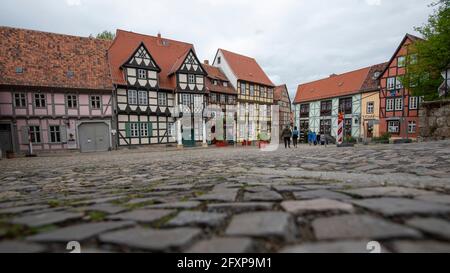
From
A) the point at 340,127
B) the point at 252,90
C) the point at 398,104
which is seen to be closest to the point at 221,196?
the point at 340,127

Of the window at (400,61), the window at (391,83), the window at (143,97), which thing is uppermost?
the window at (400,61)

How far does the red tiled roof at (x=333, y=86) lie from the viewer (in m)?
29.7

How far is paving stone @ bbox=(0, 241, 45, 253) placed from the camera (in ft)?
3.35

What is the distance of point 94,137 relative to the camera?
17.8m

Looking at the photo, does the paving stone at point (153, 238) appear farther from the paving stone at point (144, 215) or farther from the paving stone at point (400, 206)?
the paving stone at point (400, 206)

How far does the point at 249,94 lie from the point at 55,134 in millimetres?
20704

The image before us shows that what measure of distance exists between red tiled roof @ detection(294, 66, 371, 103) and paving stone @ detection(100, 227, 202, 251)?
3300 cm

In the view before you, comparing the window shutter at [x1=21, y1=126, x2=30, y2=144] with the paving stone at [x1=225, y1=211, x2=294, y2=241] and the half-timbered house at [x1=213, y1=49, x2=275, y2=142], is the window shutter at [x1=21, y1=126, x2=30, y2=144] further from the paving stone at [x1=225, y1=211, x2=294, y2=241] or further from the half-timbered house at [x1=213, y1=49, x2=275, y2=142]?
the paving stone at [x1=225, y1=211, x2=294, y2=241]

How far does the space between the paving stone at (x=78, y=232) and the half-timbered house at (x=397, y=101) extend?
28101 mm

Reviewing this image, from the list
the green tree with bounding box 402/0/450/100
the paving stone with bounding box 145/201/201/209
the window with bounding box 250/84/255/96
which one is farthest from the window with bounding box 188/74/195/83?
the paving stone with bounding box 145/201/201/209

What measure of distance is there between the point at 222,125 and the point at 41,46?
17.5m

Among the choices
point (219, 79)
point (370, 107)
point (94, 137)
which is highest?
point (219, 79)

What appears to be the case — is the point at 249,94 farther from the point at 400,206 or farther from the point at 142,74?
the point at 400,206

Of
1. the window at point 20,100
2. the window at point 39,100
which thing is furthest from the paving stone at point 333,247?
the window at point 20,100
